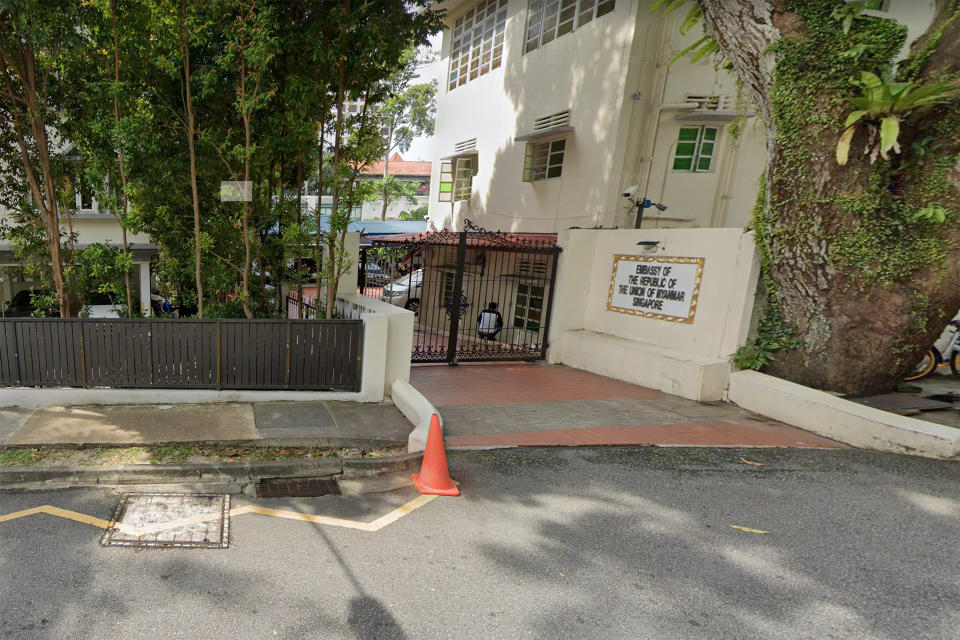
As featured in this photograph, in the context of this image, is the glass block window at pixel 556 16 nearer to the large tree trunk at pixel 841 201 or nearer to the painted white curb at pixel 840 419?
the large tree trunk at pixel 841 201

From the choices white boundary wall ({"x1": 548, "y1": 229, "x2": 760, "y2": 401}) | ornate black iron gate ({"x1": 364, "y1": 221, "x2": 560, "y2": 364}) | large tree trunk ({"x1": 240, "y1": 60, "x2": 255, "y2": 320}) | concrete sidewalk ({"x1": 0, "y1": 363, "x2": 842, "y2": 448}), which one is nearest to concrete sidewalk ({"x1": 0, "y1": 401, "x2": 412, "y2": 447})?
concrete sidewalk ({"x1": 0, "y1": 363, "x2": 842, "y2": 448})

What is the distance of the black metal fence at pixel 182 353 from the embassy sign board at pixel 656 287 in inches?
205

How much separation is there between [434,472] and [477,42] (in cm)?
1543

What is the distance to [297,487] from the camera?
443 centimetres

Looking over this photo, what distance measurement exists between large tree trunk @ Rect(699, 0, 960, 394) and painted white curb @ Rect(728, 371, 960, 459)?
76cm

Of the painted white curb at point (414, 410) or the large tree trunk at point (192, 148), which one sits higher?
the large tree trunk at point (192, 148)

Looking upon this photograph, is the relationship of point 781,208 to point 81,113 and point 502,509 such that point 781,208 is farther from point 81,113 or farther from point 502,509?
point 81,113

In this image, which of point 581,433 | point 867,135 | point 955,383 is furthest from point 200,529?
point 955,383

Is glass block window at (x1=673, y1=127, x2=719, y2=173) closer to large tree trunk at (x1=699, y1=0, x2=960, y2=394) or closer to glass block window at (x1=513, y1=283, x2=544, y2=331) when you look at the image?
large tree trunk at (x1=699, y1=0, x2=960, y2=394)

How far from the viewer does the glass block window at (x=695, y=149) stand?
37.6 feet

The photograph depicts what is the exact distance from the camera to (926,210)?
20.3 ft

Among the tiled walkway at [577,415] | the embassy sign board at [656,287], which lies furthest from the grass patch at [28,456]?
the embassy sign board at [656,287]

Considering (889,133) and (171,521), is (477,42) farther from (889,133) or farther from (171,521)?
(171,521)

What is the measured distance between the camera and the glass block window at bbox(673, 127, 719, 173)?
451 inches
